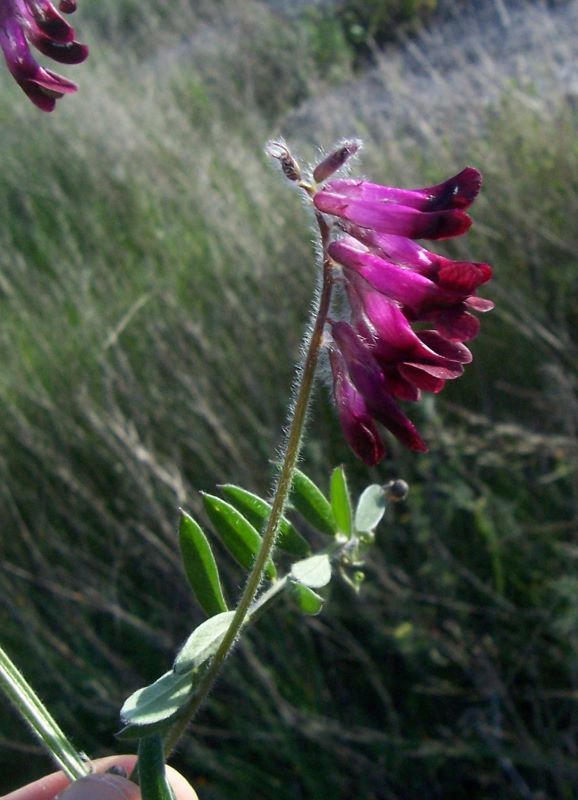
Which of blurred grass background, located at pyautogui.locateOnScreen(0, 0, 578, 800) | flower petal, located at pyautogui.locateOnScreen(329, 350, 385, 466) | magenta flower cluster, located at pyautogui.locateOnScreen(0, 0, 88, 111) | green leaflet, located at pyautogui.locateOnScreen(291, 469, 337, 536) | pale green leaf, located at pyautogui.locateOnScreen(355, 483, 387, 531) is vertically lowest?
blurred grass background, located at pyautogui.locateOnScreen(0, 0, 578, 800)

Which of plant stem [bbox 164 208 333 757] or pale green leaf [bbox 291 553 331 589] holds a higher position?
plant stem [bbox 164 208 333 757]

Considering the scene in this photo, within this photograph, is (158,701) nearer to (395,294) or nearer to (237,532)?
(237,532)

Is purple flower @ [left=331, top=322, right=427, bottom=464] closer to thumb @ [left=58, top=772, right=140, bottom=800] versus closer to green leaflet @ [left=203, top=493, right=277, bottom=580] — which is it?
green leaflet @ [left=203, top=493, right=277, bottom=580]

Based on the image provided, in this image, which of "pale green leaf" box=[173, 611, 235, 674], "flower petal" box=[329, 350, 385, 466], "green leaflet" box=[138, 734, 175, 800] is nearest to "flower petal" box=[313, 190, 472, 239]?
"flower petal" box=[329, 350, 385, 466]

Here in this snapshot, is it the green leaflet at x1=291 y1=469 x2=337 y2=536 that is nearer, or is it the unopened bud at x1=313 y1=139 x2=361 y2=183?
the unopened bud at x1=313 y1=139 x2=361 y2=183

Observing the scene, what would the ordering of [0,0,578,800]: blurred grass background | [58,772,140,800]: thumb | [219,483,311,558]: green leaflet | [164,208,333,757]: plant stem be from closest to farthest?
[164,208,333,757]: plant stem, [58,772,140,800]: thumb, [219,483,311,558]: green leaflet, [0,0,578,800]: blurred grass background

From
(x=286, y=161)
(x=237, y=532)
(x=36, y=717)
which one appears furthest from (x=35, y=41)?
(x=36, y=717)
